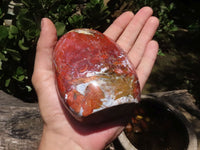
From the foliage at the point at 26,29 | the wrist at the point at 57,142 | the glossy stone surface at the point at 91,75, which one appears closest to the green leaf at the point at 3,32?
the foliage at the point at 26,29

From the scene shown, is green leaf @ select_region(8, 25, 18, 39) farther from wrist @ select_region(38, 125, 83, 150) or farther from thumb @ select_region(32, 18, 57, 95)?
wrist @ select_region(38, 125, 83, 150)

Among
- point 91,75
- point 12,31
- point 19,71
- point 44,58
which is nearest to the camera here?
point 91,75

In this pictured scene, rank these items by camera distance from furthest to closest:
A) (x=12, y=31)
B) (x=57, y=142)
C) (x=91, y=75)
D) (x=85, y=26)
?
(x=85, y=26) < (x=12, y=31) < (x=57, y=142) < (x=91, y=75)

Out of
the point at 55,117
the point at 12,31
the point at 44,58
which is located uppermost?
the point at 12,31

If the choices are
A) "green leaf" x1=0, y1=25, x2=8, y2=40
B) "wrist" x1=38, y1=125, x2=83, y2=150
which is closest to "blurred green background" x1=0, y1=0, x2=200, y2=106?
"green leaf" x1=0, y1=25, x2=8, y2=40

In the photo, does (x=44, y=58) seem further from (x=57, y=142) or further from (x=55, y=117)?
(x=57, y=142)

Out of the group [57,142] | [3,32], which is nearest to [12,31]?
[3,32]

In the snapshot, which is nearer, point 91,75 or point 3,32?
point 91,75

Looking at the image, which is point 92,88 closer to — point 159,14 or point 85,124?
point 85,124
